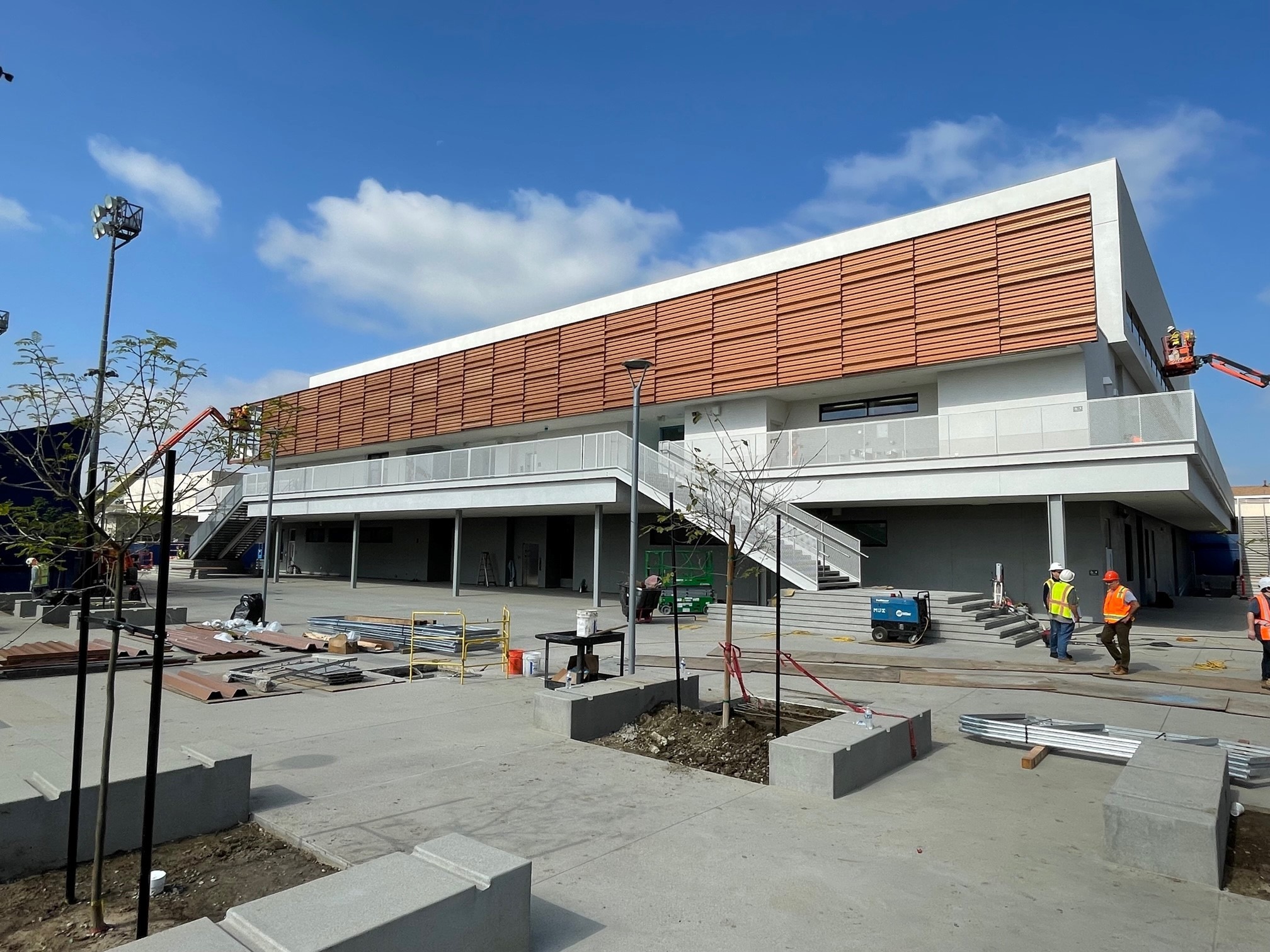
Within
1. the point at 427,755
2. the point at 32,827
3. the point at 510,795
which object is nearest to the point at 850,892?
the point at 510,795

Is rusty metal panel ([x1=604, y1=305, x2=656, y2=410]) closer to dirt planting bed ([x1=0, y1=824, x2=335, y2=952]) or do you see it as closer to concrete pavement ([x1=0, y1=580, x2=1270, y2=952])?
concrete pavement ([x1=0, y1=580, x2=1270, y2=952])

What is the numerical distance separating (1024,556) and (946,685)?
1219cm

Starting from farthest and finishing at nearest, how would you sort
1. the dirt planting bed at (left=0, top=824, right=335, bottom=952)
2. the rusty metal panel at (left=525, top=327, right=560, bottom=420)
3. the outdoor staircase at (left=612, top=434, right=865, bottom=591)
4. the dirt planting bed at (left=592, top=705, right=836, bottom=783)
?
the rusty metal panel at (left=525, top=327, right=560, bottom=420), the outdoor staircase at (left=612, top=434, right=865, bottom=591), the dirt planting bed at (left=592, top=705, right=836, bottom=783), the dirt planting bed at (left=0, top=824, right=335, bottom=952)

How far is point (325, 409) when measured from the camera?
42.2 metres

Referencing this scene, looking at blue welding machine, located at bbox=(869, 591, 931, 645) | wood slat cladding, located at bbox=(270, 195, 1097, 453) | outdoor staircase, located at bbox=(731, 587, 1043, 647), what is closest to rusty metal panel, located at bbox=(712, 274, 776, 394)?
wood slat cladding, located at bbox=(270, 195, 1097, 453)

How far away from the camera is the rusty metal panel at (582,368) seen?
98.3 ft

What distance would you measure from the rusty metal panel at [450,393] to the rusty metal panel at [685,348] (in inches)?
433

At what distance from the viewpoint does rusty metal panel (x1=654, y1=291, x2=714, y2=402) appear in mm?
27125

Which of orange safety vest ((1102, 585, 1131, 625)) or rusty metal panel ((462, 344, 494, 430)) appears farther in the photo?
rusty metal panel ((462, 344, 494, 430))

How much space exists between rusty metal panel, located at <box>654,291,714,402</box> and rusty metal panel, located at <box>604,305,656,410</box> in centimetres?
30

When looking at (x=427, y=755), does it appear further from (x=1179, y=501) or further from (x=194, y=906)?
(x=1179, y=501)

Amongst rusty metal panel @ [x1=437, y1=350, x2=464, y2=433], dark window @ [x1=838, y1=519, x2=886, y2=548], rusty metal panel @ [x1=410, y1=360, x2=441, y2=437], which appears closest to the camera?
dark window @ [x1=838, y1=519, x2=886, y2=548]

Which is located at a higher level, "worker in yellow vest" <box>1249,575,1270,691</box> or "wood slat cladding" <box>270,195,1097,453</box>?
"wood slat cladding" <box>270,195,1097,453</box>

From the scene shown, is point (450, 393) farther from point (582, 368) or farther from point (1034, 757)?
point (1034, 757)
